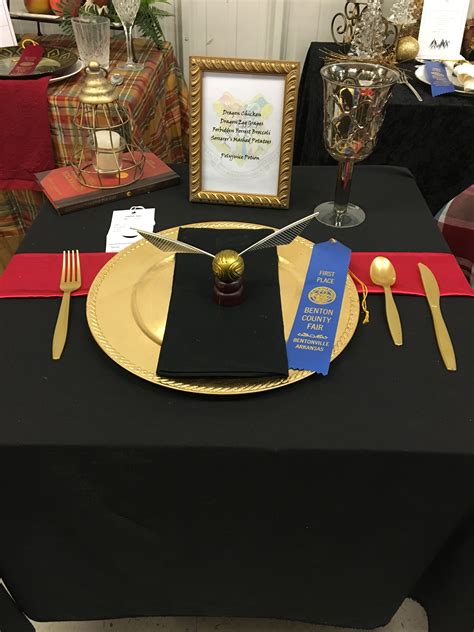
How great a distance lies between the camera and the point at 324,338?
0.68 m

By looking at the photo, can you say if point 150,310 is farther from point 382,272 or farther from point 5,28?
point 5,28

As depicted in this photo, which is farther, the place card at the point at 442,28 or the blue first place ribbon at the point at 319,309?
the place card at the point at 442,28

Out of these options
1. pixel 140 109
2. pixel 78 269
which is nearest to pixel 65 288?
pixel 78 269

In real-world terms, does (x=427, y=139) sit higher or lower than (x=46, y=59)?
lower

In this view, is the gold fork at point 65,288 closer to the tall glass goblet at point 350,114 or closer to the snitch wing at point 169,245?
the snitch wing at point 169,245

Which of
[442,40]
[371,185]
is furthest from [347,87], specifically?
[442,40]

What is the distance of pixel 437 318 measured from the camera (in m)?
0.73

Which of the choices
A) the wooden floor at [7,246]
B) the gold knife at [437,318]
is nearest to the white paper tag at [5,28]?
the wooden floor at [7,246]

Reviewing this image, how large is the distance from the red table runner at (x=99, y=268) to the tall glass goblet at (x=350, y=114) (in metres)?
0.12

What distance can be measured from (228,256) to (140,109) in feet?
2.97

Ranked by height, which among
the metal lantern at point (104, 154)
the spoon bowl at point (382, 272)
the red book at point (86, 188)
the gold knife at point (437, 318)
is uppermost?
the metal lantern at point (104, 154)

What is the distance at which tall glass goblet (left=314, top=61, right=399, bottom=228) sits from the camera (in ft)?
2.73

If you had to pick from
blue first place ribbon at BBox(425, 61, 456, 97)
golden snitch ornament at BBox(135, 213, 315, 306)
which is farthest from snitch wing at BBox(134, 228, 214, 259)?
blue first place ribbon at BBox(425, 61, 456, 97)

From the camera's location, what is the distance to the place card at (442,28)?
181cm
